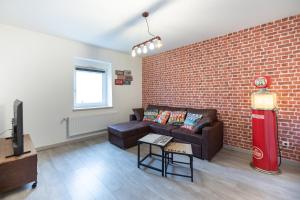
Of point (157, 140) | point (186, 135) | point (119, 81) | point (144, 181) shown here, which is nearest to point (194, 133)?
point (186, 135)

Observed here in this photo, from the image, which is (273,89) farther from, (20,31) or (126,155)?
(20,31)

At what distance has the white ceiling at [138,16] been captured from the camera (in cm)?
209

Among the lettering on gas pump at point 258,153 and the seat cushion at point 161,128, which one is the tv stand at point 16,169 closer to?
the seat cushion at point 161,128

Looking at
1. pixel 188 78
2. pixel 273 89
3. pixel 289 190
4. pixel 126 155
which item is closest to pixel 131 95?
pixel 188 78

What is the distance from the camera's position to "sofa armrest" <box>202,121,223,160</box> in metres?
2.61

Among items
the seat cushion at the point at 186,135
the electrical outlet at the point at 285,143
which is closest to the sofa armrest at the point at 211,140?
the seat cushion at the point at 186,135

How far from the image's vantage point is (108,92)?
4379 mm

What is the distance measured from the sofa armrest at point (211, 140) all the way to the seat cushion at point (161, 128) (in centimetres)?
83

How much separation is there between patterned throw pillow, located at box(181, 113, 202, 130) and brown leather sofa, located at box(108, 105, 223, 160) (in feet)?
0.38

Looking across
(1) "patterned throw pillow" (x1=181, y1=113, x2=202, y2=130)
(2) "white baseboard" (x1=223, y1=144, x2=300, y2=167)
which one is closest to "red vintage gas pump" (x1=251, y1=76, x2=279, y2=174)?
(2) "white baseboard" (x1=223, y1=144, x2=300, y2=167)

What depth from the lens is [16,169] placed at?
1.84m

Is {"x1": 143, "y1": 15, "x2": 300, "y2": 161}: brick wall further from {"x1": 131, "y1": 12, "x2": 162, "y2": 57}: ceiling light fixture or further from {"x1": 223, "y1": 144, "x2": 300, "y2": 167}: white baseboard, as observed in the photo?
{"x1": 131, "y1": 12, "x2": 162, "y2": 57}: ceiling light fixture

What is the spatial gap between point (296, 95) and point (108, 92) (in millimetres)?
4090

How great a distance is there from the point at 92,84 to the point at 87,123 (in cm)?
108
